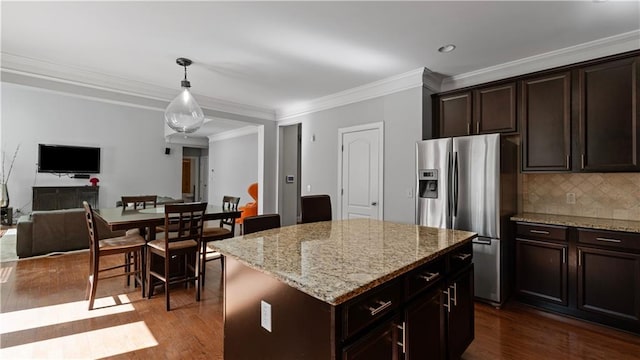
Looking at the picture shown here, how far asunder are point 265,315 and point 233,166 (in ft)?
26.3

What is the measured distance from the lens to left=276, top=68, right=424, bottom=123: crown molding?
376cm

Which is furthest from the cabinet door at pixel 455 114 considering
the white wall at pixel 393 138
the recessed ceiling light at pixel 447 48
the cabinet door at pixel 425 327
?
the cabinet door at pixel 425 327

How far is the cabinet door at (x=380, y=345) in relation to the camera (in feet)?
3.61

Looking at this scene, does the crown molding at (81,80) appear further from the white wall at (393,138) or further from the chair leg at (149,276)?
the chair leg at (149,276)

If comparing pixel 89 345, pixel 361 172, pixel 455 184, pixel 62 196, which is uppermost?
pixel 361 172

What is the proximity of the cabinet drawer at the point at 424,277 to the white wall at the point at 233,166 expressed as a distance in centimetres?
679

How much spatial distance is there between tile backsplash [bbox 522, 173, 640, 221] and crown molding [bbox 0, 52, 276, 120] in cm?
473

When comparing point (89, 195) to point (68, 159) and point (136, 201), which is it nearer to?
point (68, 159)

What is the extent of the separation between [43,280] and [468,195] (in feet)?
16.2

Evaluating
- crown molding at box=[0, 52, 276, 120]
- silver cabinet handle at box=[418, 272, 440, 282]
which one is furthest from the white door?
silver cabinet handle at box=[418, 272, 440, 282]

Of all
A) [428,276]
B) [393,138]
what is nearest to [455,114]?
[393,138]

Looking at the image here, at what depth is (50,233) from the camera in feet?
14.9

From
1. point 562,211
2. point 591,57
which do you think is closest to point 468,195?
point 562,211

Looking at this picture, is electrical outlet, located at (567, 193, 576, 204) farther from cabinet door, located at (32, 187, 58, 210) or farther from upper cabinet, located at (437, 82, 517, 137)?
cabinet door, located at (32, 187, 58, 210)
